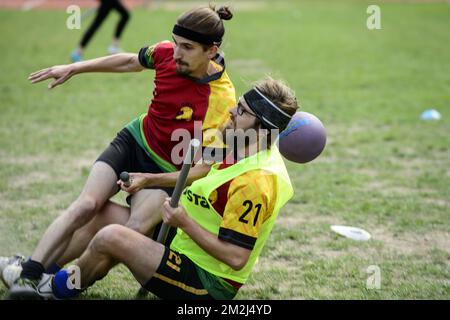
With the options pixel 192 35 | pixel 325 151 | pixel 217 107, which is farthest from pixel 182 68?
pixel 325 151

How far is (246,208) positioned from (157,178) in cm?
98

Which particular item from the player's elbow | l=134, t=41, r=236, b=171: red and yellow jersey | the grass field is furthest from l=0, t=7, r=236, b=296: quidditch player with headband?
the player's elbow

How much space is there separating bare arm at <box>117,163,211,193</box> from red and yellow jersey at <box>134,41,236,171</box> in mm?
202

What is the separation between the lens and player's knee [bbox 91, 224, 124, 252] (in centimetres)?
392

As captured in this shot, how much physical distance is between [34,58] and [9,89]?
9.46 feet

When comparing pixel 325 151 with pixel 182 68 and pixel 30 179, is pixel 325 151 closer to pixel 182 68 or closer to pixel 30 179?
pixel 30 179

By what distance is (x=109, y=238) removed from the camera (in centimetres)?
Answer: 392

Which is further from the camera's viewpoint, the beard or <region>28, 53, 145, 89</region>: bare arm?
<region>28, 53, 145, 89</region>: bare arm

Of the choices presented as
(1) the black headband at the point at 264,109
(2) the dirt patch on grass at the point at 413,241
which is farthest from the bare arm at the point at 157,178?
(2) the dirt patch on grass at the point at 413,241

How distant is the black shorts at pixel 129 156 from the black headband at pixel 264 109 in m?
1.22

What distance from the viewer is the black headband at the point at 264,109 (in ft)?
12.8

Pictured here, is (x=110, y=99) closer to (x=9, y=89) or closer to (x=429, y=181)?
(x=9, y=89)

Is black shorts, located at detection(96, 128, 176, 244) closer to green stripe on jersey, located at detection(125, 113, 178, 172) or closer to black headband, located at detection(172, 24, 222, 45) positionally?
green stripe on jersey, located at detection(125, 113, 178, 172)

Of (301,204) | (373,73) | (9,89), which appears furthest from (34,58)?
(301,204)
